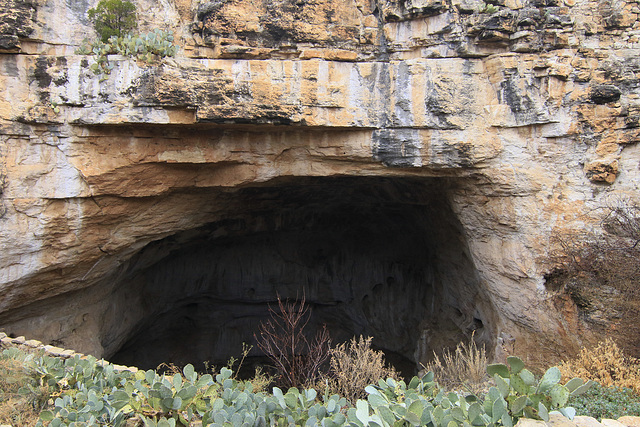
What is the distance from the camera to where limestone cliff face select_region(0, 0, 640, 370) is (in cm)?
501

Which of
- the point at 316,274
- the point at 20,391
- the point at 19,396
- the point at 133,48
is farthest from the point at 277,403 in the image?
the point at 316,274

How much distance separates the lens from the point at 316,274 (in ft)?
37.8

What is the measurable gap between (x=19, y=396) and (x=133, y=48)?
4053 millimetres

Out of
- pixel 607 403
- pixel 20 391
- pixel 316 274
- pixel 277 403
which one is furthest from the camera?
pixel 316 274

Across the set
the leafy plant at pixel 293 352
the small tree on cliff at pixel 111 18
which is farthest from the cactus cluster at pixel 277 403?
the small tree on cliff at pixel 111 18

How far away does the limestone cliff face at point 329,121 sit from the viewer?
5012 mm

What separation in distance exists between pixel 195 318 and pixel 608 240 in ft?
31.2

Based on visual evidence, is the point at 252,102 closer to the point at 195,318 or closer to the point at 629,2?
the point at 629,2

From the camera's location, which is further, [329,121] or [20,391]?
[329,121]

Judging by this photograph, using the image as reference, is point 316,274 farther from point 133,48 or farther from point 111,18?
point 111,18

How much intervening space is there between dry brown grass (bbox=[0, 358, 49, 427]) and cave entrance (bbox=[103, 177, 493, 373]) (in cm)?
330

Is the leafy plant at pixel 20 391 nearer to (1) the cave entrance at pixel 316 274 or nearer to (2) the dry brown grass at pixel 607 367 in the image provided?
(1) the cave entrance at pixel 316 274

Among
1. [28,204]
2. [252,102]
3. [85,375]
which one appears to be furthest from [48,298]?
[252,102]

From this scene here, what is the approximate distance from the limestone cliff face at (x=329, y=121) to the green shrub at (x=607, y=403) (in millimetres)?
1308
